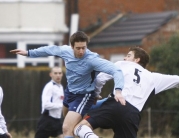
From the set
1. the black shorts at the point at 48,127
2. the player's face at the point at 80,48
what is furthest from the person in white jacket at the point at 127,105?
the black shorts at the point at 48,127

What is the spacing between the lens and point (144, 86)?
1392 cm

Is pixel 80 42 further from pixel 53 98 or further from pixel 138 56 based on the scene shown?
pixel 53 98

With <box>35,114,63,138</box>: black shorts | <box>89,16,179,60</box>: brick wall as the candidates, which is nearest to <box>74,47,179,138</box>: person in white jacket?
<box>35,114,63,138</box>: black shorts

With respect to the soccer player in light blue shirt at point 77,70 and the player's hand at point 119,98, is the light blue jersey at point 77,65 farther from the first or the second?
the player's hand at point 119,98

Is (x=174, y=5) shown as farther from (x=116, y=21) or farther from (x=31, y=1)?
(x=31, y=1)

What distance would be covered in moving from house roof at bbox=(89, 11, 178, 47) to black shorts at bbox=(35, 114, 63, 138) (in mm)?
11623

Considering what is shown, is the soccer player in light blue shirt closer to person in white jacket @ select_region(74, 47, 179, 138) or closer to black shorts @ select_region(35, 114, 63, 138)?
person in white jacket @ select_region(74, 47, 179, 138)

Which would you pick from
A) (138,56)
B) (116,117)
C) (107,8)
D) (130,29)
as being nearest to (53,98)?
(138,56)

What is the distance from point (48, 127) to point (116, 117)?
6.06m

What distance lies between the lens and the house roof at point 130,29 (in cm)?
3148

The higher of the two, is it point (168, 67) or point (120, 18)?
point (120, 18)

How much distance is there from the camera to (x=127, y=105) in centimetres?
1372

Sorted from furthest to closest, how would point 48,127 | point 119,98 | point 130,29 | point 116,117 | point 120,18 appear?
→ 1. point 120,18
2. point 130,29
3. point 48,127
4. point 116,117
5. point 119,98

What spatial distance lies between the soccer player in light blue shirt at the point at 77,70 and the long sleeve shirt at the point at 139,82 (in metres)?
0.31
